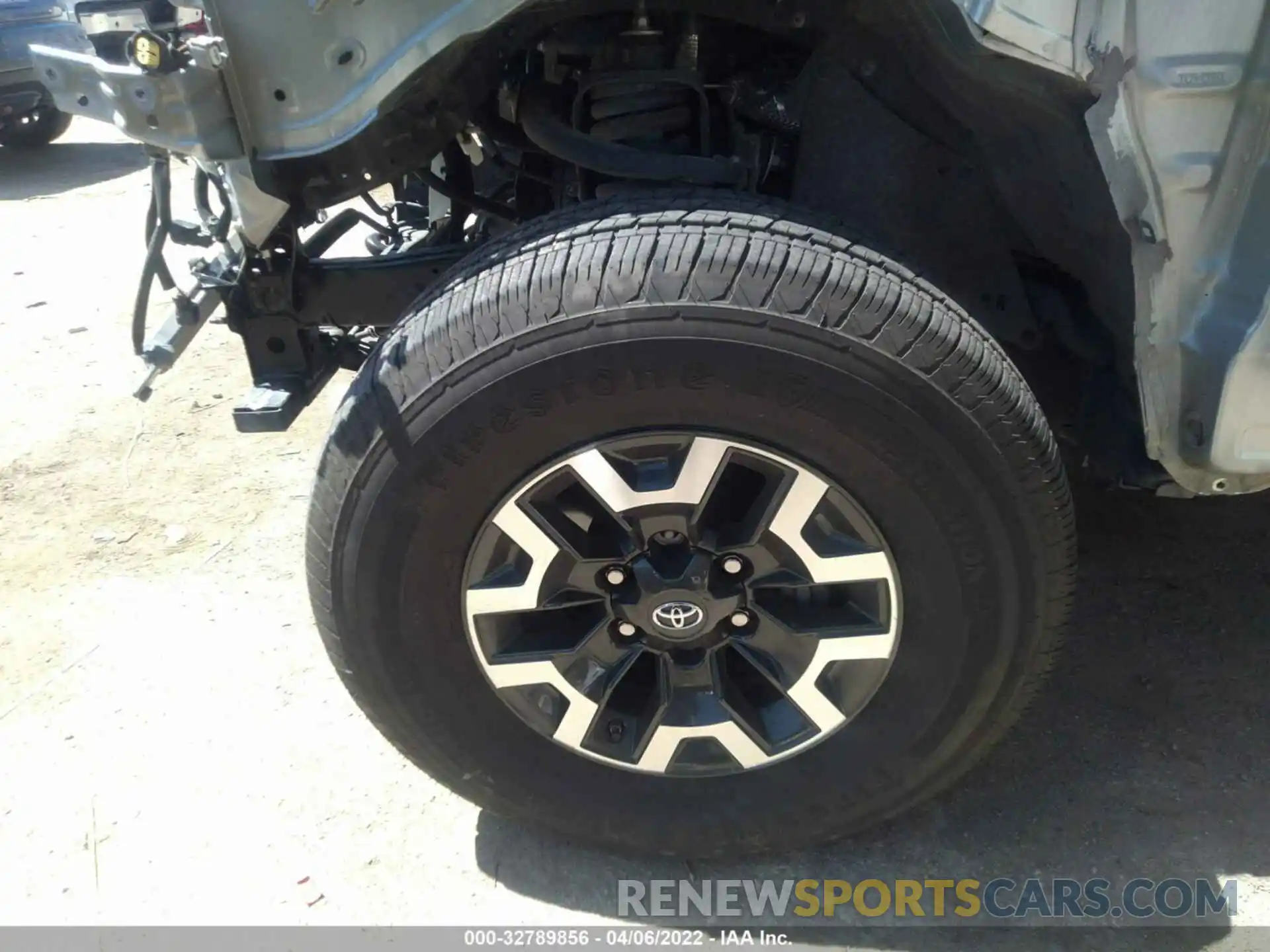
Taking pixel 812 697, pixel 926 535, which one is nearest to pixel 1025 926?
pixel 812 697

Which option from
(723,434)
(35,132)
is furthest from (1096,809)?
(35,132)

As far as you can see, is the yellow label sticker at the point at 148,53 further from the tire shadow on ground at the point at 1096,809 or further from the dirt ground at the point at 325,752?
the tire shadow on ground at the point at 1096,809

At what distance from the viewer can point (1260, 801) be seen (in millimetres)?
2193

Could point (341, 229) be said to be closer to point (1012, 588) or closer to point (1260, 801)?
point (1012, 588)

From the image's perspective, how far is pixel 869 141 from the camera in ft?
7.22

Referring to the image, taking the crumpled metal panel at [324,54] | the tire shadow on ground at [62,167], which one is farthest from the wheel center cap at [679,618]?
the tire shadow on ground at [62,167]

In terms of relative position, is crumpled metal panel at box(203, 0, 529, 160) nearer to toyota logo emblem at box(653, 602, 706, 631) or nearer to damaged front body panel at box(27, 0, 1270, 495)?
damaged front body panel at box(27, 0, 1270, 495)

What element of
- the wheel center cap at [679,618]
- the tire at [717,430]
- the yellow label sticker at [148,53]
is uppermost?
the yellow label sticker at [148,53]

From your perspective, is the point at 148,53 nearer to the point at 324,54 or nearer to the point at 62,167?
the point at 324,54

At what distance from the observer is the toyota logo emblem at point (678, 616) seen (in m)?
1.90

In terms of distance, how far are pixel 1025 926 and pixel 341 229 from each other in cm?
227

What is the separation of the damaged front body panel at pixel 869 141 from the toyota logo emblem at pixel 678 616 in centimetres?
84

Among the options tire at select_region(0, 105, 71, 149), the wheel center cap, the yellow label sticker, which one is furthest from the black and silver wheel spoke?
tire at select_region(0, 105, 71, 149)

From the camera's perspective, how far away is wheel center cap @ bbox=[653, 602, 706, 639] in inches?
74.6
